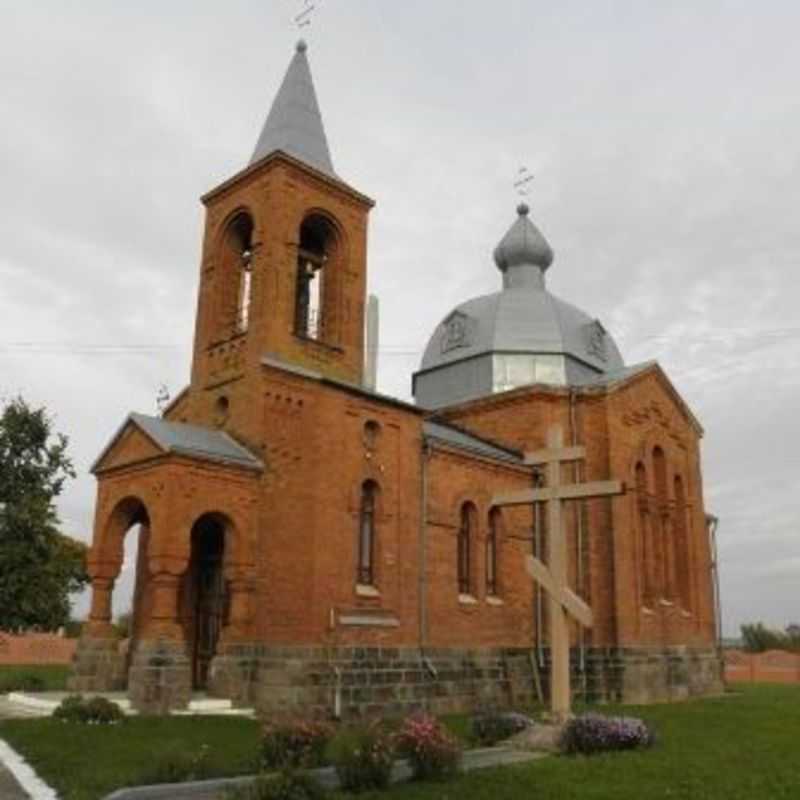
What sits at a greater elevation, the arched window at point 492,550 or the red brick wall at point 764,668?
the arched window at point 492,550

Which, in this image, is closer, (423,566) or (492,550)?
(423,566)

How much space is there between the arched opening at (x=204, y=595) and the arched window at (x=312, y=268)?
15.8ft

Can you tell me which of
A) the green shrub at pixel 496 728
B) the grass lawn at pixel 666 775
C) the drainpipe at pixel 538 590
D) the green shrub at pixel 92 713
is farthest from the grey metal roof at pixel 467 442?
the green shrub at pixel 92 713

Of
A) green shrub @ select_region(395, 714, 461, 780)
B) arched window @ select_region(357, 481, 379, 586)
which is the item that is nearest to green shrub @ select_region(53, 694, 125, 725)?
arched window @ select_region(357, 481, 379, 586)

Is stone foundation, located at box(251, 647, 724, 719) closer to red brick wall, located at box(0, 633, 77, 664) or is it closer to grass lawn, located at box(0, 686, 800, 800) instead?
grass lawn, located at box(0, 686, 800, 800)

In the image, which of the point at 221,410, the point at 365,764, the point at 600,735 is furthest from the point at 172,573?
the point at 365,764

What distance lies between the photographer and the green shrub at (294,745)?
9.36 meters

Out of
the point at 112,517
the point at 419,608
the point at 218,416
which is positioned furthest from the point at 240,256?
the point at 419,608

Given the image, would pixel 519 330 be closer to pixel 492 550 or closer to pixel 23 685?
pixel 492 550

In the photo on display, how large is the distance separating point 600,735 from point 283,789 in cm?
524

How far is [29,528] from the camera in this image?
22.8 meters

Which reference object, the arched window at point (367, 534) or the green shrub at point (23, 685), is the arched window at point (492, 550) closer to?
the arched window at point (367, 534)

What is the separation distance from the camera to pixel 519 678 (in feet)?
68.3

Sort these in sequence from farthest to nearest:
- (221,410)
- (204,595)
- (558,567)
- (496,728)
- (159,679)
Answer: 1. (221,410)
2. (204,595)
3. (159,679)
4. (558,567)
5. (496,728)
